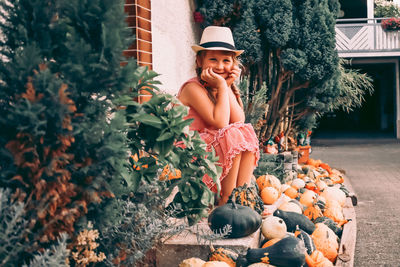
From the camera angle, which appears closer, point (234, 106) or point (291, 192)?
point (234, 106)

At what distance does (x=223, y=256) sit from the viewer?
8.27 feet

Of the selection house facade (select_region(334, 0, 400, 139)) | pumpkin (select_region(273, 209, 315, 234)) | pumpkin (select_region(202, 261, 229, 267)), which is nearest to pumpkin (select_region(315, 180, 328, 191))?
pumpkin (select_region(273, 209, 315, 234))

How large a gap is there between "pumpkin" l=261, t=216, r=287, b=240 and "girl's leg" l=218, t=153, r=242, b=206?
1.42ft

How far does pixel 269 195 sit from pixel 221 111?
1.16 metres

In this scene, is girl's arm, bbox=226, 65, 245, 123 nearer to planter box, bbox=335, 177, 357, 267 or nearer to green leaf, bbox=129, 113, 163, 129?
planter box, bbox=335, 177, 357, 267

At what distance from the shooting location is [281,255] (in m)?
2.52

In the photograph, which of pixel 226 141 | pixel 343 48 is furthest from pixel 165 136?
pixel 343 48

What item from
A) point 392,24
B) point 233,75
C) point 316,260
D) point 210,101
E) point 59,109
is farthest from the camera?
point 392,24

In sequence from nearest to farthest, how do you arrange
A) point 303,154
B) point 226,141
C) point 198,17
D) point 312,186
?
point 226,141 → point 312,186 → point 198,17 → point 303,154

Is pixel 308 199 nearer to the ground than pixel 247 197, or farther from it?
nearer to the ground

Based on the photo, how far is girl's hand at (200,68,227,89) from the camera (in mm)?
3281

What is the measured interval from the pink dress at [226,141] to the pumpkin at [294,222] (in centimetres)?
50

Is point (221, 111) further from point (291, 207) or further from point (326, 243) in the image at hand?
point (326, 243)

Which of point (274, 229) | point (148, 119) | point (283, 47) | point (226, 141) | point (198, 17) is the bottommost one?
point (274, 229)
